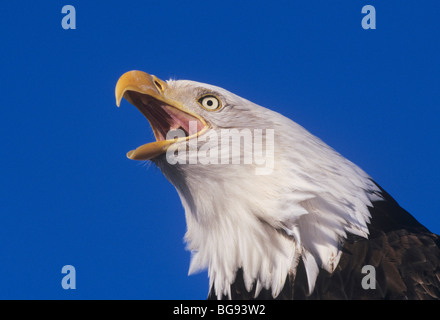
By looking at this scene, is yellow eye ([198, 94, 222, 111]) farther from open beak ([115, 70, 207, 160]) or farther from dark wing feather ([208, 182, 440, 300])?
dark wing feather ([208, 182, 440, 300])

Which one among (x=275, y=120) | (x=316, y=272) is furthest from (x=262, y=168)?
(x=316, y=272)

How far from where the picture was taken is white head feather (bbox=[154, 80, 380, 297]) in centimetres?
374

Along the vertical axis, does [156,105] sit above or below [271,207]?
above

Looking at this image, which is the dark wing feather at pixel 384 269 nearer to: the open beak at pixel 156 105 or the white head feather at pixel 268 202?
the white head feather at pixel 268 202

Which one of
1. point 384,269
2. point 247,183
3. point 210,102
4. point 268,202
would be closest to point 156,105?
point 210,102

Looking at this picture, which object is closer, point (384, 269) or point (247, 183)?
point (384, 269)

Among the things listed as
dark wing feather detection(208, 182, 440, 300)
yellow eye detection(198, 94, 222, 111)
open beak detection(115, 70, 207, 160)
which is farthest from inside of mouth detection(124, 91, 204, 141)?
dark wing feather detection(208, 182, 440, 300)

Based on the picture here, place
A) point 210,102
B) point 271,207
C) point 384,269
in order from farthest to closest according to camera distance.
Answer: point 210,102 → point 271,207 → point 384,269

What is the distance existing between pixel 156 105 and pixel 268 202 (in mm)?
1010

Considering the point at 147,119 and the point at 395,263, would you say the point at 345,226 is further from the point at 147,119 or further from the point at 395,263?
the point at 147,119

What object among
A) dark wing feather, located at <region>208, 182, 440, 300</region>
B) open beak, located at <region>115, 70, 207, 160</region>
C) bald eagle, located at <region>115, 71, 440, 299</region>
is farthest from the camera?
open beak, located at <region>115, 70, 207, 160</region>

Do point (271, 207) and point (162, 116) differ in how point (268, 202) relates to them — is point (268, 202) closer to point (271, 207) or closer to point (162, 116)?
point (271, 207)

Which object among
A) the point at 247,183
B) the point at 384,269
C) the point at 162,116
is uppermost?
the point at 162,116

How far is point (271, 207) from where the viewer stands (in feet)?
12.3
